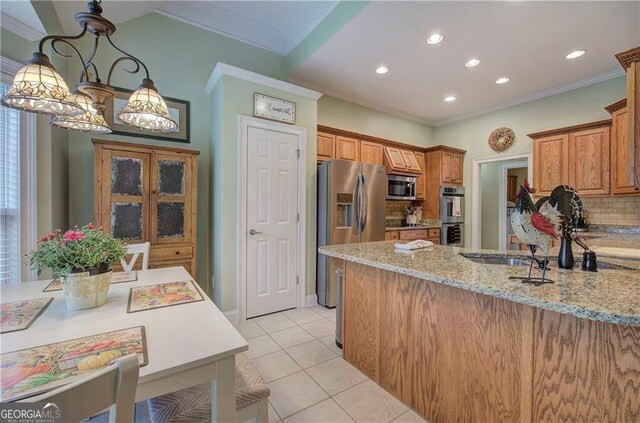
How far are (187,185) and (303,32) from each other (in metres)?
2.31

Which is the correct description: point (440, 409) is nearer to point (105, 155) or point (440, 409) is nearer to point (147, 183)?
point (147, 183)

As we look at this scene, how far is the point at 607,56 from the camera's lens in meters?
3.08

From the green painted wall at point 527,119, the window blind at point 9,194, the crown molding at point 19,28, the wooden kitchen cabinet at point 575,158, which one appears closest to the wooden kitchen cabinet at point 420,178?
the green painted wall at point 527,119

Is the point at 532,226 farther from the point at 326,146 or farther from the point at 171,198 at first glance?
the point at 326,146

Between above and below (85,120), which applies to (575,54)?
above

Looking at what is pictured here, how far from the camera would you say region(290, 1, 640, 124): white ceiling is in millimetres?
2395

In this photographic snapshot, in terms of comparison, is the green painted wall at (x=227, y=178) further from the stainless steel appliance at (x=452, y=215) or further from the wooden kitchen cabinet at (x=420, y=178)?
the stainless steel appliance at (x=452, y=215)

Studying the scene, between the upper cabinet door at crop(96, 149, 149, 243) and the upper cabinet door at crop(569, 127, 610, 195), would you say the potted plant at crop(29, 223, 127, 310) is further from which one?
the upper cabinet door at crop(569, 127, 610, 195)

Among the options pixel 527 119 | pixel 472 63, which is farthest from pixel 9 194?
pixel 527 119

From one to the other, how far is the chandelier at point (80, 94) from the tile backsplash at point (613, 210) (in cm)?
502

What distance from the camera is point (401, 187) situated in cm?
455

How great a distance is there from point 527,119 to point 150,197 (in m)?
5.39

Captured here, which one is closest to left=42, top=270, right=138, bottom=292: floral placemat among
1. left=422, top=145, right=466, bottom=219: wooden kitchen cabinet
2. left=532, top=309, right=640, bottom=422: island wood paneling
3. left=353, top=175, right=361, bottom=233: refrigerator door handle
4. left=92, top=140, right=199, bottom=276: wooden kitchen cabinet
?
left=92, top=140, right=199, bottom=276: wooden kitchen cabinet

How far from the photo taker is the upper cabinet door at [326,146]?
384cm
